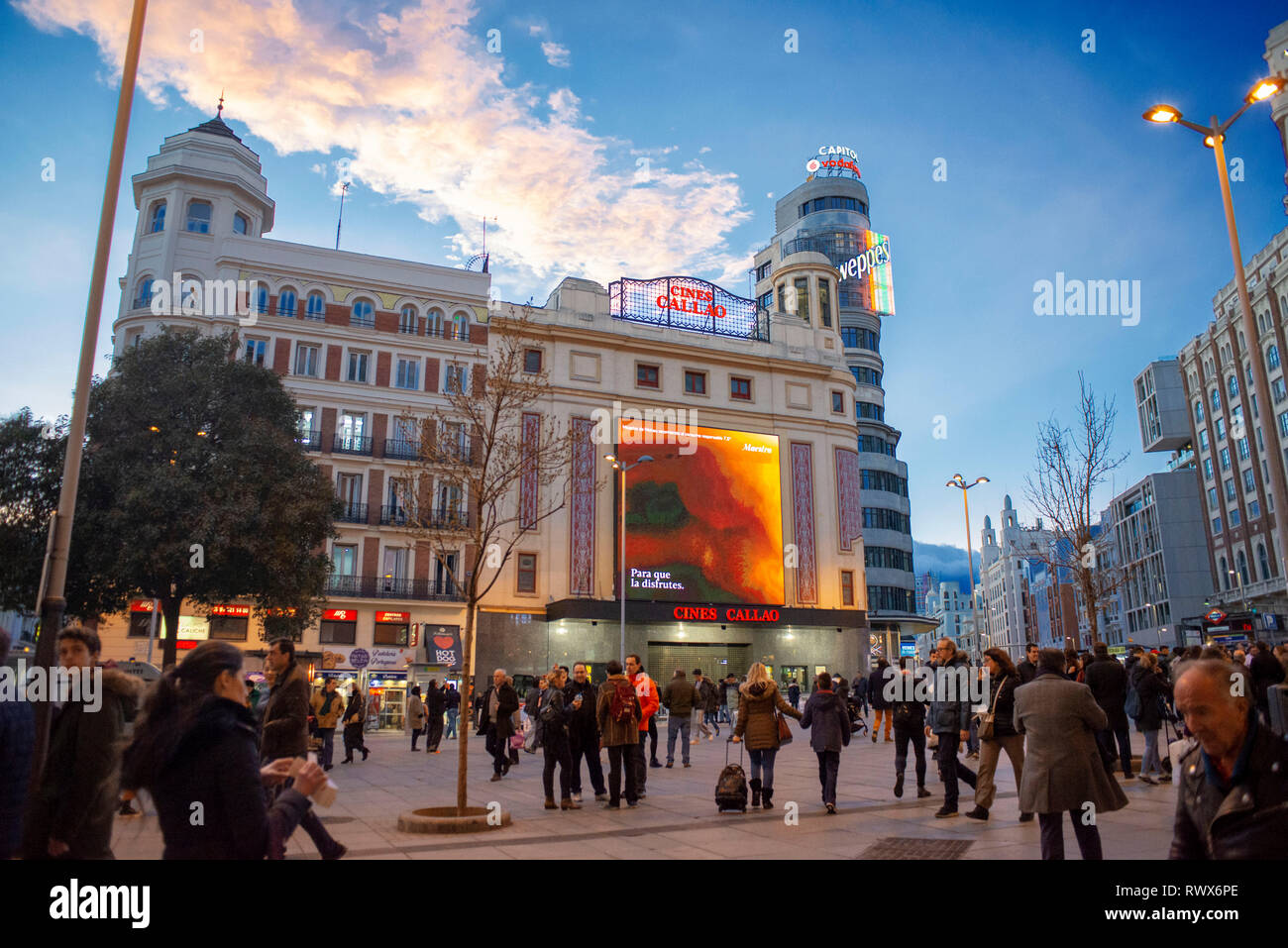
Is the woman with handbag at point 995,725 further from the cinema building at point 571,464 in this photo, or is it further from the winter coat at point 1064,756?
the cinema building at point 571,464

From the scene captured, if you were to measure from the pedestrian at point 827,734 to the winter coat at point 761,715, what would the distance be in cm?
40

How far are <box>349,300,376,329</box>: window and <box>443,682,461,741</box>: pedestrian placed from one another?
2122cm

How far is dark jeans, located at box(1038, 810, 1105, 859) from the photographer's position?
6.96 meters

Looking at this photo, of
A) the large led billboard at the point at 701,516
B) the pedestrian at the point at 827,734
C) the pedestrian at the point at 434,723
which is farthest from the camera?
Answer: the large led billboard at the point at 701,516

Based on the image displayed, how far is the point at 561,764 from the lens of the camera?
1291 centimetres

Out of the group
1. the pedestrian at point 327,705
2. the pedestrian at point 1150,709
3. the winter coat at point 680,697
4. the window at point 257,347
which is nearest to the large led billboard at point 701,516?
the window at point 257,347

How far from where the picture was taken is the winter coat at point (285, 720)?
8.53 m

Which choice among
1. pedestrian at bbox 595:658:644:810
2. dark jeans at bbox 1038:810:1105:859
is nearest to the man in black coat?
pedestrian at bbox 595:658:644:810

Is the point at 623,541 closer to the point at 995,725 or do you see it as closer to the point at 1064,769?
the point at 995,725

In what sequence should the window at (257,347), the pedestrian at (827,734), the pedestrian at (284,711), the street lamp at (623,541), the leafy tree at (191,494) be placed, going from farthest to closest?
the window at (257,347) < the street lamp at (623,541) < the leafy tree at (191,494) < the pedestrian at (827,734) < the pedestrian at (284,711)

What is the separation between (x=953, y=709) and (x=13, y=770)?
10296 millimetres

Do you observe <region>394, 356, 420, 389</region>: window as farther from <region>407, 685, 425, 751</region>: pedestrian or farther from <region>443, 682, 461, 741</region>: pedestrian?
<region>407, 685, 425, 751</region>: pedestrian

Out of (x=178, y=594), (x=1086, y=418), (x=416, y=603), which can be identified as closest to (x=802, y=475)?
(x=416, y=603)
